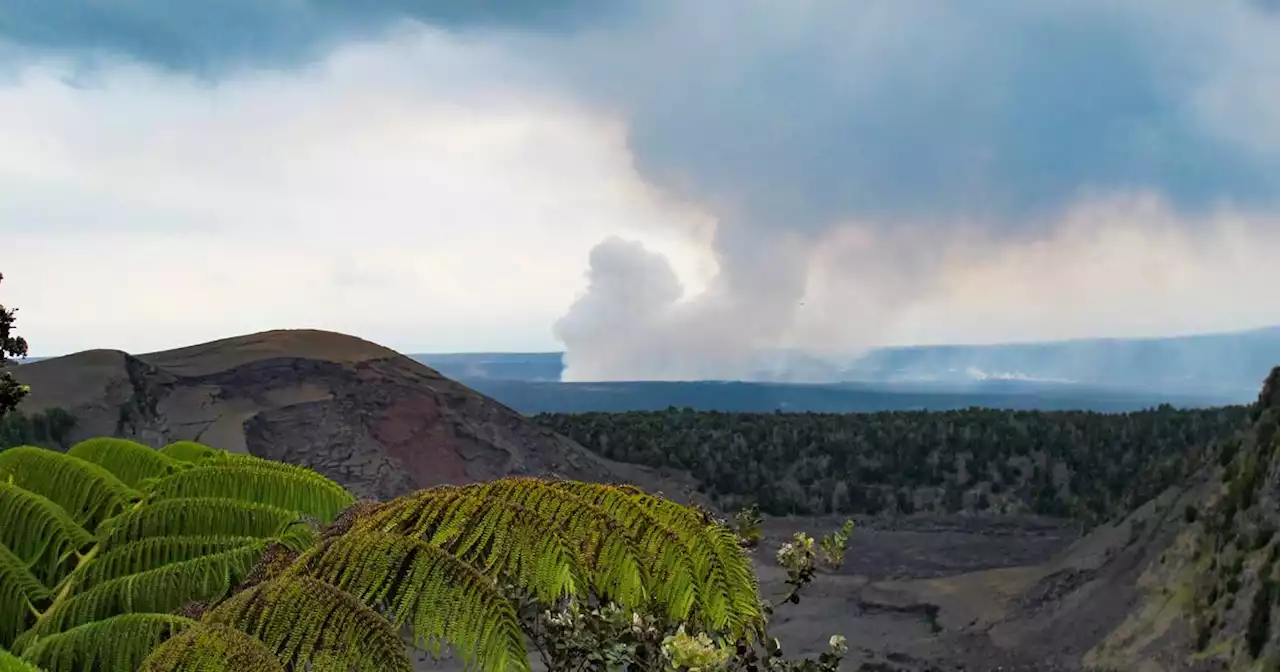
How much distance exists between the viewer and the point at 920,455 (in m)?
32.0

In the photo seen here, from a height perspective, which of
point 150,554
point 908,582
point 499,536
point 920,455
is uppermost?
point 499,536

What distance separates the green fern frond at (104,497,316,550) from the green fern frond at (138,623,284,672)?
5.49ft

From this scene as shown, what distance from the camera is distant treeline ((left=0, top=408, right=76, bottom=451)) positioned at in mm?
19891

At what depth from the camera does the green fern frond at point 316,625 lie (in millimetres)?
2590

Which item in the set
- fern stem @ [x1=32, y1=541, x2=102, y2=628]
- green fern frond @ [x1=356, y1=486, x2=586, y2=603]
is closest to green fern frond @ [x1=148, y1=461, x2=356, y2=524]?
fern stem @ [x1=32, y1=541, x2=102, y2=628]

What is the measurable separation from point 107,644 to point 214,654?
3.53 ft

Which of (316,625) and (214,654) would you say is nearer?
A: (214,654)

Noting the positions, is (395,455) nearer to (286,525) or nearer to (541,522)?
(286,525)

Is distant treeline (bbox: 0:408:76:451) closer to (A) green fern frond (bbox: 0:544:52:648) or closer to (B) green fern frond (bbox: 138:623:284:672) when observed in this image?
(A) green fern frond (bbox: 0:544:52:648)

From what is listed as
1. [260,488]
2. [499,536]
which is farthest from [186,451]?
[499,536]

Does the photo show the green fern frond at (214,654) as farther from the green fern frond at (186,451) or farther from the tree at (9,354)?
the green fern frond at (186,451)

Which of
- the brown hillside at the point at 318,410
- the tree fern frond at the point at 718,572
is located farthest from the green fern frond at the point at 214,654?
the brown hillside at the point at 318,410

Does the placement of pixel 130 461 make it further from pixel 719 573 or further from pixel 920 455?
pixel 920 455

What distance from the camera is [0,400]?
3842 millimetres
